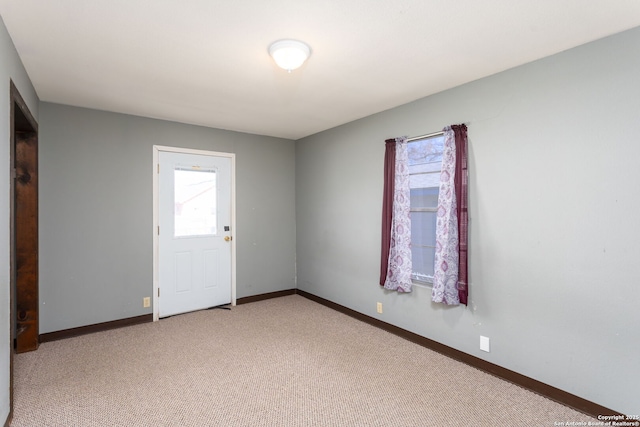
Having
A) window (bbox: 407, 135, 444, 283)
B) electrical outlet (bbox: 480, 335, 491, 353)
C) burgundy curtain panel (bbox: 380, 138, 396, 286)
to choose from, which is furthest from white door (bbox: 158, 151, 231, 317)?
electrical outlet (bbox: 480, 335, 491, 353)

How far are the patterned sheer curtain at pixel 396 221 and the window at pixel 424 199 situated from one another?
2.3 inches

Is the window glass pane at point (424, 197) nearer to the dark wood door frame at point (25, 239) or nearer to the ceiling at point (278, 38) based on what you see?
the ceiling at point (278, 38)

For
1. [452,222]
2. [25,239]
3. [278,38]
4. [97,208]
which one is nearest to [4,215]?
[25,239]

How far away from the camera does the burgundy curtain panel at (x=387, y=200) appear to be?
11.5 ft

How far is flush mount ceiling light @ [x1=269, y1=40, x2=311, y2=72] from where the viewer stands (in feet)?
7.07

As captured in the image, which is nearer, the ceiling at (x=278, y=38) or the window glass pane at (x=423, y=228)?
the ceiling at (x=278, y=38)

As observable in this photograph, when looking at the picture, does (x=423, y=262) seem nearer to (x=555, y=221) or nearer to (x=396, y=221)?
(x=396, y=221)

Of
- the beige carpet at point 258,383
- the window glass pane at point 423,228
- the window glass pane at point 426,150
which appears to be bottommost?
the beige carpet at point 258,383

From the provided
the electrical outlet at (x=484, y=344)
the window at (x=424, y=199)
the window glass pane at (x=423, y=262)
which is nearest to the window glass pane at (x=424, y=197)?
the window at (x=424, y=199)

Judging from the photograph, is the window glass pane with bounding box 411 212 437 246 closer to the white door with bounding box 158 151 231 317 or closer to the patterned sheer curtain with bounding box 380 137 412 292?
the patterned sheer curtain with bounding box 380 137 412 292

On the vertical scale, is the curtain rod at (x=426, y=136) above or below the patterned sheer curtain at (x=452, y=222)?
above

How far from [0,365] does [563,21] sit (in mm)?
3813

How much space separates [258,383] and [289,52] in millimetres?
2445

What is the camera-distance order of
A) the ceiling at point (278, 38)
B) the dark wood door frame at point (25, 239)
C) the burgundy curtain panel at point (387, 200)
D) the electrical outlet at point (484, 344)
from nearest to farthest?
the ceiling at point (278, 38) → the electrical outlet at point (484, 344) → the dark wood door frame at point (25, 239) → the burgundy curtain panel at point (387, 200)
